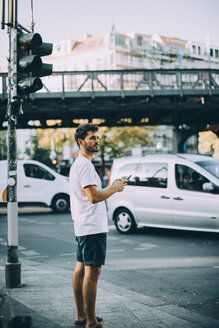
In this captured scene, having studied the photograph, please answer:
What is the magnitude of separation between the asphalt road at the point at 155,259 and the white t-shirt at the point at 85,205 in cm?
182

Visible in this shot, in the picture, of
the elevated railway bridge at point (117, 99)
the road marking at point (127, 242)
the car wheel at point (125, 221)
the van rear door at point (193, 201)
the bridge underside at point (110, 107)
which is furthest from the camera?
the bridge underside at point (110, 107)

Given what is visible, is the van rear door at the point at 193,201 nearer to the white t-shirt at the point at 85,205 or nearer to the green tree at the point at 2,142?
the white t-shirt at the point at 85,205

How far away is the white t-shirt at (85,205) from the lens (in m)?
4.04

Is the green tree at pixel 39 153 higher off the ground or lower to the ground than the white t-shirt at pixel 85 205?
higher

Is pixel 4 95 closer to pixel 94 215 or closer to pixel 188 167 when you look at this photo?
pixel 188 167

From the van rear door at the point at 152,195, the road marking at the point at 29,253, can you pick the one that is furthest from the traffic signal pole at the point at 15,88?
the van rear door at the point at 152,195

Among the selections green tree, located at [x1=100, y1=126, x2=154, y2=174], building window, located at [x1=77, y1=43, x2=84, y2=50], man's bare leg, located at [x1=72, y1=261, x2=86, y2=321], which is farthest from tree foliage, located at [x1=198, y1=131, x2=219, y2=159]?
man's bare leg, located at [x1=72, y1=261, x2=86, y2=321]

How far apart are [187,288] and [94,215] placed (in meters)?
2.67

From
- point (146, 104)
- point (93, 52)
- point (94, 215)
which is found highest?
point (93, 52)

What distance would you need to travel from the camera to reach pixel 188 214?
1024 centimetres

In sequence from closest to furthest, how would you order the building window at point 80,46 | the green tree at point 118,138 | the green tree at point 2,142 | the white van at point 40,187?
the white van at point 40,187, the green tree at point 118,138, the green tree at point 2,142, the building window at point 80,46

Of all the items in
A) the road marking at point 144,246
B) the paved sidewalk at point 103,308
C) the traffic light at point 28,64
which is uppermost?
the traffic light at point 28,64

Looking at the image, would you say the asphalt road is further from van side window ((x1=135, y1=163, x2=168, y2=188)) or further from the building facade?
the building facade

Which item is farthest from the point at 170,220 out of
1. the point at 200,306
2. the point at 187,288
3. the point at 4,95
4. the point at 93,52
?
the point at 93,52
